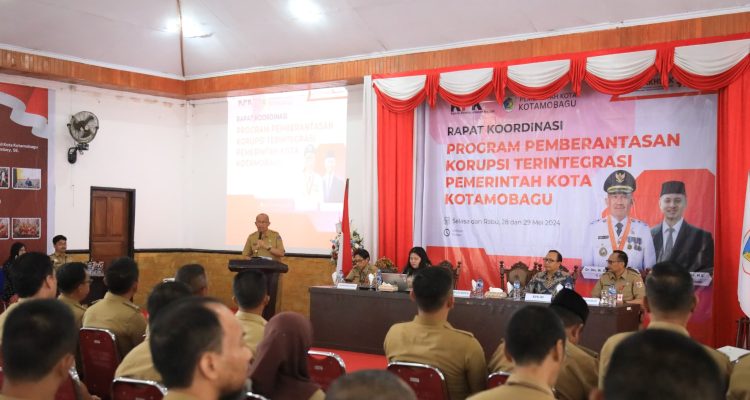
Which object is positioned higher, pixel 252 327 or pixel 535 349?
pixel 535 349

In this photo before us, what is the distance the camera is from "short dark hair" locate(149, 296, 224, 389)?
5.77ft

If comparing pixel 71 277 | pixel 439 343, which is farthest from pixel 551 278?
pixel 71 277

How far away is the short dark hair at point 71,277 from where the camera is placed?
173 inches

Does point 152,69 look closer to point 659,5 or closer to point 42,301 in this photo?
point 659,5

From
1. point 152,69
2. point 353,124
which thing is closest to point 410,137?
point 353,124

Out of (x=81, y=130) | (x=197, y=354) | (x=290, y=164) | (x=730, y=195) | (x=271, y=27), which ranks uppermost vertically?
(x=271, y=27)

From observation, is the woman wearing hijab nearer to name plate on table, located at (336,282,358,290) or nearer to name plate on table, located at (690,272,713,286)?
name plate on table, located at (336,282,358,290)

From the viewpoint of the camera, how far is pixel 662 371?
139 centimetres

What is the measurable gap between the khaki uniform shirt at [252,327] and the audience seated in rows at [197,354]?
1.67m

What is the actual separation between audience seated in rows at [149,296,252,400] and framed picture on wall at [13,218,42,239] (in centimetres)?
914

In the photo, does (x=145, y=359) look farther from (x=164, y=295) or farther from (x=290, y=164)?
(x=290, y=164)

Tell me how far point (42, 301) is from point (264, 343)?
1.07 meters

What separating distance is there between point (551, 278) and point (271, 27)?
506 cm

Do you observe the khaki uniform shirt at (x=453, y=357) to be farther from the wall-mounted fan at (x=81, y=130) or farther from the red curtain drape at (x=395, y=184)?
the wall-mounted fan at (x=81, y=130)
